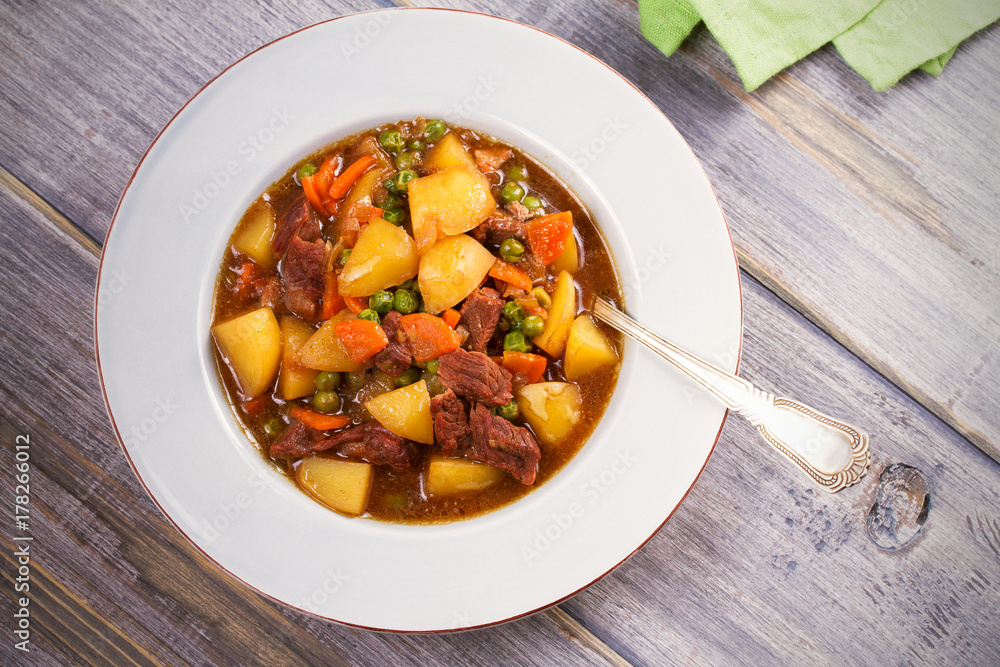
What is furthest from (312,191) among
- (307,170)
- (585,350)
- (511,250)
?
(585,350)

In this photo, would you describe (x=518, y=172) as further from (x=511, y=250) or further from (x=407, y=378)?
(x=407, y=378)

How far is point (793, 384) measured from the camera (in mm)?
3416

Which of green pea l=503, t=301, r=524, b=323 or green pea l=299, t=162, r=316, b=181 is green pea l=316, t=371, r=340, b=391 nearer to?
green pea l=503, t=301, r=524, b=323

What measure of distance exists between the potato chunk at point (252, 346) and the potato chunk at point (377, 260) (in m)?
0.43

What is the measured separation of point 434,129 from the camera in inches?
122

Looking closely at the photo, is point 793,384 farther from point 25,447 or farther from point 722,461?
point 25,447

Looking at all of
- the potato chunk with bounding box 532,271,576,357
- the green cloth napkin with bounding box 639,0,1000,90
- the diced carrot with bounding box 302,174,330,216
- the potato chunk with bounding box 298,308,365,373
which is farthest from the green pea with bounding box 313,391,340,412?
the green cloth napkin with bounding box 639,0,1000,90

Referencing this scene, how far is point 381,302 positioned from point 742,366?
6.97ft

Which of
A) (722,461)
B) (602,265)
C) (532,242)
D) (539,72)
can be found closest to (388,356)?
(532,242)

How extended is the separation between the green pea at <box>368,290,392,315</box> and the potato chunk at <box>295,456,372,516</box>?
0.83 m

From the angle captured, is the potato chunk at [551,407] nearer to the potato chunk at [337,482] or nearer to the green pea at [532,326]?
the green pea at [532,326]

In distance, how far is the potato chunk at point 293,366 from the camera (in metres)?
3.07

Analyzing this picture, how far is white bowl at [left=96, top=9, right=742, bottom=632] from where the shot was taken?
9.45ft
